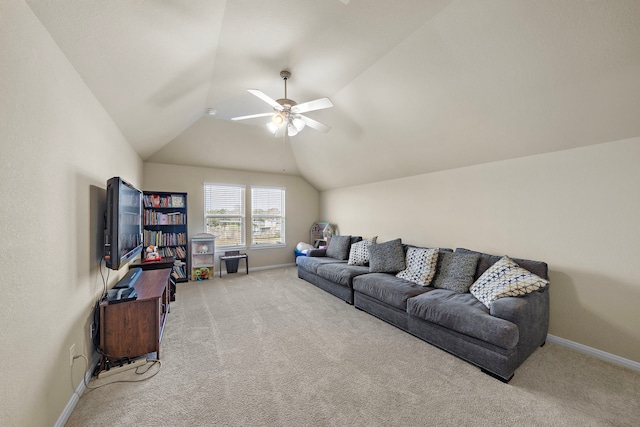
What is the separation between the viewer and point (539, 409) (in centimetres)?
177

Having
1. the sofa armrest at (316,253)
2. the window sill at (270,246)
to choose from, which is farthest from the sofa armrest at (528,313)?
the window sill at (270,246)

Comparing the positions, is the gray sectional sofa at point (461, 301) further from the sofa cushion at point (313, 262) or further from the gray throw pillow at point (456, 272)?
the sofa cushion at point (313, 262)

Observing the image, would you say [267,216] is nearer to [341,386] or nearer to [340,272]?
[340,272]

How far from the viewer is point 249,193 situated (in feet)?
19.5

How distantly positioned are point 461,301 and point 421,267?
0.81 metres

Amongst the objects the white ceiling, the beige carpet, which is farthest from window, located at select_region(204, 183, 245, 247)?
the beige carpet

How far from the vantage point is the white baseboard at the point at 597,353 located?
7.43ft

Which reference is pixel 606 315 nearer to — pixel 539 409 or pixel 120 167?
pixel 539 409

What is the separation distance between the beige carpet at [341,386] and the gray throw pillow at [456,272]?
2.64 feet

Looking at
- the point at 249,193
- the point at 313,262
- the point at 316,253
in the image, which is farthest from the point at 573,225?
the point at 249,193

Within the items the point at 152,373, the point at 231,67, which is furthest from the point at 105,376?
the point at 231,67

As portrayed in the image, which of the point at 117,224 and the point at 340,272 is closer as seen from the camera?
the point at 117,224

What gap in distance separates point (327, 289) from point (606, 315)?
319 centimetres

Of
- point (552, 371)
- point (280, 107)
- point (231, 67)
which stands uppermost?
point (231, 67)
